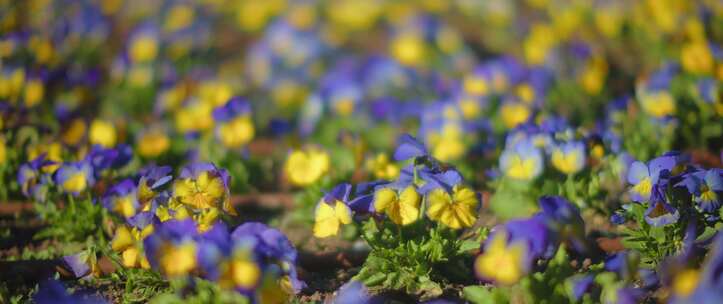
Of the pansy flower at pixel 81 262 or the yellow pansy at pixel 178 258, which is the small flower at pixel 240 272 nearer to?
the yellow pansy at pixel 178 258

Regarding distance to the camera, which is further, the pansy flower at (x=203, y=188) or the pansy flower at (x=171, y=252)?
the pansy flower at (x=203, y=188)

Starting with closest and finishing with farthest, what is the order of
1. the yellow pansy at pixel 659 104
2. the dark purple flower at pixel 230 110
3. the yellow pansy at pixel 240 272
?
1. the yellow pansy at pixel 240 272
2. the yellow pansy at pixel 659 104
3. the dark purple flower at pixel 230 110

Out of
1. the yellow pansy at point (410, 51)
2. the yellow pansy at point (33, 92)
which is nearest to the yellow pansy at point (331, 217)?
the yellow pansy at point (33, 92)

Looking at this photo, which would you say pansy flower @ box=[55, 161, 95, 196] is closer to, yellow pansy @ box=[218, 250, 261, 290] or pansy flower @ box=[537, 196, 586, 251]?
yellow pansy @ box=[218, 250, 261, 290]

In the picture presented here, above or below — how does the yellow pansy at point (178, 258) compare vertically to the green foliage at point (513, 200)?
above

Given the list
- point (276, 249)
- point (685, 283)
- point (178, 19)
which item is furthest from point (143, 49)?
point (685, 283)

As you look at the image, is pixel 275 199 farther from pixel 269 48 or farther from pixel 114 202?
pixel 269 48

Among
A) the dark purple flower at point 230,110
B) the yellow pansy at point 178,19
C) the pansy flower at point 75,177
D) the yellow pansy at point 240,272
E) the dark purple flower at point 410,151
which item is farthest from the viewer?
the yellow pansy at point 178,19
